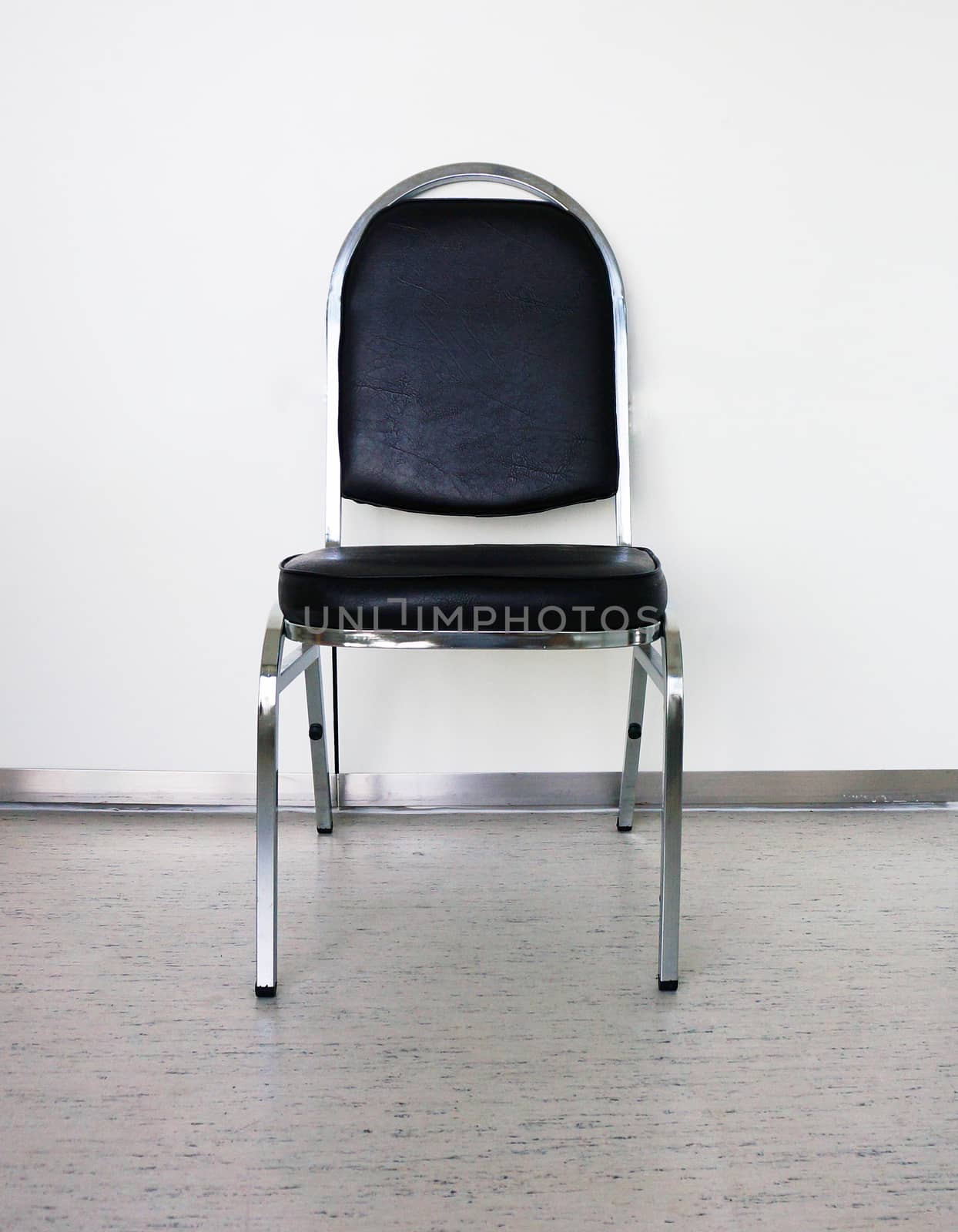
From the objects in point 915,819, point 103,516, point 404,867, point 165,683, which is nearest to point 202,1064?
point 404,867

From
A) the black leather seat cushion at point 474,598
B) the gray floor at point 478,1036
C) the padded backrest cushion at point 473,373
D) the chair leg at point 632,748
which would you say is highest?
the padded backrest cushion at point 473,373

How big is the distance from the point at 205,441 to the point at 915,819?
1.27 meters

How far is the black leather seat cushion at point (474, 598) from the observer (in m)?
1.08

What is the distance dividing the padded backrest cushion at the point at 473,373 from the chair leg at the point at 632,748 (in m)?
0.28

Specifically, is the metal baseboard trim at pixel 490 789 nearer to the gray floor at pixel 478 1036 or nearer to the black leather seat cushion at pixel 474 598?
the gray floor at pixel 478 1036

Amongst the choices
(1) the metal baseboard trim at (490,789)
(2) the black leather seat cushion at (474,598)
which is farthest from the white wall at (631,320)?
(2) the black leather seat cushion at (474,598)

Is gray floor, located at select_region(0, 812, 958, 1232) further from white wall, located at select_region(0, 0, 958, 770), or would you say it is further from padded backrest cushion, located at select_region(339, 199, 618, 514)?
padded backrest cushion, located at select_region(339, 199, 618, 514)

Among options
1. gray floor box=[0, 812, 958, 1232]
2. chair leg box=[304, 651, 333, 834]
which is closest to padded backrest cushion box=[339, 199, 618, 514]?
chair leg box=[304, 651, 333, 834]

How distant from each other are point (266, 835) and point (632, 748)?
65cm

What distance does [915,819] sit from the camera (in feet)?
5.49

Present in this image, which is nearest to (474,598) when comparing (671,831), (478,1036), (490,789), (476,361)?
(671,831)

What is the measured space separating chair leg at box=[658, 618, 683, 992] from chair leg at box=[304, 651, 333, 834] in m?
0.55

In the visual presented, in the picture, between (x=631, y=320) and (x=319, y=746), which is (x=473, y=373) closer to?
(x=631, y=320)

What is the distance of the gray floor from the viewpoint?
812 millimetres
